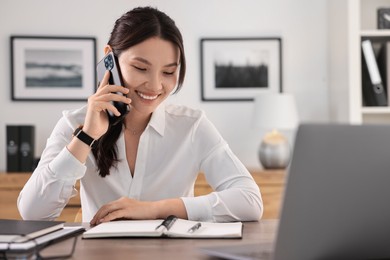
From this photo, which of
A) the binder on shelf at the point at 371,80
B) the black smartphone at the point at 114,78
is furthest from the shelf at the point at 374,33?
the black smartphone at the point at 114,78

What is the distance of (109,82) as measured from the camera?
182 centimetres

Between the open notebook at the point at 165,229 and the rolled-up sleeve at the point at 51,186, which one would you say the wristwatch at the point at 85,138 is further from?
the open notebook at the point at 165,229

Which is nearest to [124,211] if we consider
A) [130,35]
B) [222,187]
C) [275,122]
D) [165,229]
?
[165,229]

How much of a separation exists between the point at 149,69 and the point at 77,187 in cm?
173

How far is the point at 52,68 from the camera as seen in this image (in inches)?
152

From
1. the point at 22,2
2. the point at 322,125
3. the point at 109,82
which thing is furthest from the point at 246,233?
the point at 22,2

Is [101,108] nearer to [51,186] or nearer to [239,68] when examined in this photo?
[51,186]

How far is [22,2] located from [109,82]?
2288mm

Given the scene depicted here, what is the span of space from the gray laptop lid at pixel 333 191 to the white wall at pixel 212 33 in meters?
3.02

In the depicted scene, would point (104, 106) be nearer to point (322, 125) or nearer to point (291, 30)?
point (322, 125)

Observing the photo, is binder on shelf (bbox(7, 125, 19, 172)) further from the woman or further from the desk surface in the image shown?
the desk surface

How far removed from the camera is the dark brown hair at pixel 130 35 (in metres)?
1.76

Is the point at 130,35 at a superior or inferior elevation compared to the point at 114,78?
superior

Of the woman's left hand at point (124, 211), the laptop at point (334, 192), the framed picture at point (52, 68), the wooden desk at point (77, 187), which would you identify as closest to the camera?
the laptop at point (334, 192)
